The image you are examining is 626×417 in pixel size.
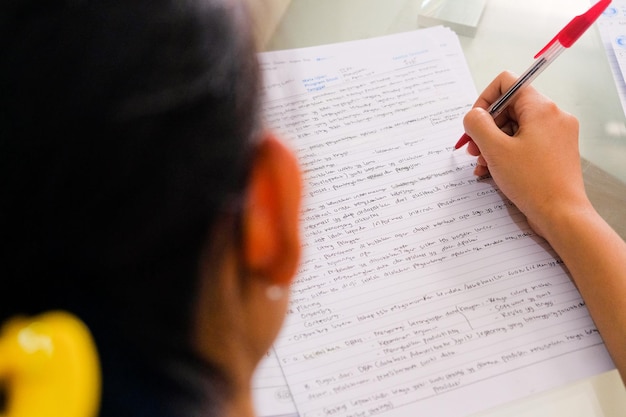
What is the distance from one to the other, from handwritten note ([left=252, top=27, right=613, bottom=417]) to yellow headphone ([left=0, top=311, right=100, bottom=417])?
9.0 inches

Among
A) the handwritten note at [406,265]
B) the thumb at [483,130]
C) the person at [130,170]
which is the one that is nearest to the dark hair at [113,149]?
the person at [130,170]

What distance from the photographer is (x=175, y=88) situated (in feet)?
0.79

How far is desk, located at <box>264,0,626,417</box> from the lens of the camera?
25.9 inches

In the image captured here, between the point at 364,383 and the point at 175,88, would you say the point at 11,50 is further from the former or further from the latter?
the point at 364,383

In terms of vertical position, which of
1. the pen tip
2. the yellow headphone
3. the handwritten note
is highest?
the yellow headphone

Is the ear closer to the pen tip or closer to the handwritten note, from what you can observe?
the handwritten note

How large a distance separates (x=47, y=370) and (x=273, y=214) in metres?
0.12

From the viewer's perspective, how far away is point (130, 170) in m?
0.24

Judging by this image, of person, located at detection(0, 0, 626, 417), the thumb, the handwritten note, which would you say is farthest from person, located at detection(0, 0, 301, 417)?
the thumb

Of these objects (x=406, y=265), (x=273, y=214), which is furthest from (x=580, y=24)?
(x=273, y=214)

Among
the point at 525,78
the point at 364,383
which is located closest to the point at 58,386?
the point at 364,383

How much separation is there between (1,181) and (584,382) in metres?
0.47

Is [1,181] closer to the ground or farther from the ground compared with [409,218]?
farther from the ground

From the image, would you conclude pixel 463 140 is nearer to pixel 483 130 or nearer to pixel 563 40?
pixel 483 130
